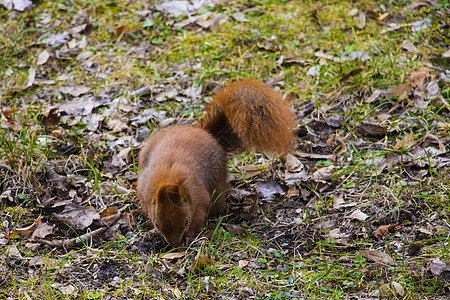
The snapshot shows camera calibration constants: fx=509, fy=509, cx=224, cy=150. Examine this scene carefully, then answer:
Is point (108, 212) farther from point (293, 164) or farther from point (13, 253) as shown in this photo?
point (293, 164)

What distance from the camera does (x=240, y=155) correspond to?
13.1 ft

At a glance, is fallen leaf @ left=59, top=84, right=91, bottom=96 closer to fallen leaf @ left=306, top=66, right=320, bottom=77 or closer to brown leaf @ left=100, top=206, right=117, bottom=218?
brown leaf @ left=100, top=206, right=117, bottom=218

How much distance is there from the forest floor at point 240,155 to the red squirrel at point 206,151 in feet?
0.66

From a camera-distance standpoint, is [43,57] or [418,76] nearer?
[418,76]

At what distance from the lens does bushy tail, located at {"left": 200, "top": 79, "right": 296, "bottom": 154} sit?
10.8 ft

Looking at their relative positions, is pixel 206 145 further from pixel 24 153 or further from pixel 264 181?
pixel 24 153

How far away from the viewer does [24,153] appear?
12.1ft

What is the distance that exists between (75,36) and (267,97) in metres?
2.84

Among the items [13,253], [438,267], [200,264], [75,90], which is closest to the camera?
[438,267]

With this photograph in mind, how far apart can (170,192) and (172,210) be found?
12cm

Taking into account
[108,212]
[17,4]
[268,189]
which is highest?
[17,4]

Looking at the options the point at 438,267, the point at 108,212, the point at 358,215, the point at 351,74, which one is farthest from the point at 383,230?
the point at 108,212

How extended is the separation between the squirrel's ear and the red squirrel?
0.4 inches

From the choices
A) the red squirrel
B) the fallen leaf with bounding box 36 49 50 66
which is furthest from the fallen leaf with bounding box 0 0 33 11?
the red squirrel
